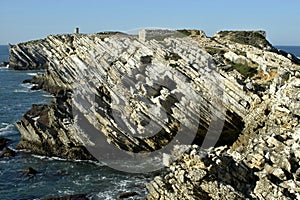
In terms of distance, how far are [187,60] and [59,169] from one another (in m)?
16.8

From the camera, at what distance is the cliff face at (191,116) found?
22969mm

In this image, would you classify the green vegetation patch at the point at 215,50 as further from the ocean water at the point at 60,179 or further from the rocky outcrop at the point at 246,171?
the rocky outcrop at the point at 246,171

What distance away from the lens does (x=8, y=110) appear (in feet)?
210

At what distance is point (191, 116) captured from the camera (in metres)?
39.0

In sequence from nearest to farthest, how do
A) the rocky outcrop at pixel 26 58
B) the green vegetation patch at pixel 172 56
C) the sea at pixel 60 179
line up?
the sea at pixel 60 179, the green vegetation patch at pixel 172 56, the rocky outcrop at pixel 26 58

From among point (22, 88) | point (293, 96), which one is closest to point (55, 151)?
point (293, 96)

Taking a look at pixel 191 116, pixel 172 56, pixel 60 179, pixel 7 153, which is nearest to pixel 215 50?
pixel 172 56

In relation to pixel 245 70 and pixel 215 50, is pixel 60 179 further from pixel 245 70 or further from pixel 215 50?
pixel 215 50

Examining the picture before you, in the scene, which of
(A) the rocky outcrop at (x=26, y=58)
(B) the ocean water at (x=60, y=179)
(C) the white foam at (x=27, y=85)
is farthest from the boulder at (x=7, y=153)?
(A) the rocky outcrop at (x=26, y=58)

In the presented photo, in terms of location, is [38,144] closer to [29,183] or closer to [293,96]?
[29,183]

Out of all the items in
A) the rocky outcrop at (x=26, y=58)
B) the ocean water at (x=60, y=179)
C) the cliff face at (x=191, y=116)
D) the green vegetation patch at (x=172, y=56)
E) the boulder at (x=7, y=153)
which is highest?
the green vegetation patch at (x=172, y=56)

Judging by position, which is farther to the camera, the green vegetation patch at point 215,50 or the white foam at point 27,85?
the white foam at point 27,85

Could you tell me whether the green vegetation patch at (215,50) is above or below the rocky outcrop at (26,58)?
above

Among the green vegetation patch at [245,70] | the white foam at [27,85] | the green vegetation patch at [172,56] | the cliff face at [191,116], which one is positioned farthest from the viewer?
the white foam at [27,85]
